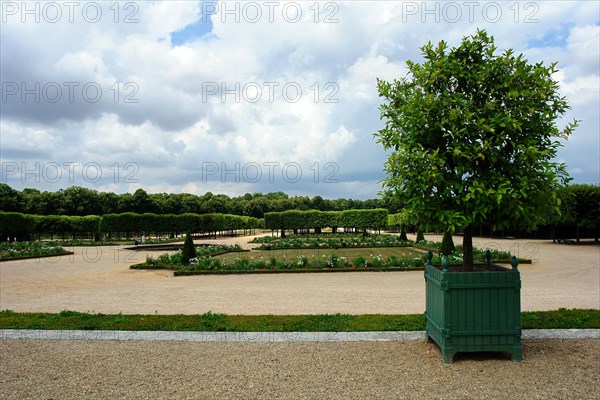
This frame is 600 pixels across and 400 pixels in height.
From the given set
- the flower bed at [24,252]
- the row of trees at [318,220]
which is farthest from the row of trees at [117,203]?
the flower bed at [24,252]

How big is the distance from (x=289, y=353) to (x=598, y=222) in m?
32.2

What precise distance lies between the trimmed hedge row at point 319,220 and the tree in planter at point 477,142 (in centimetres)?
3915

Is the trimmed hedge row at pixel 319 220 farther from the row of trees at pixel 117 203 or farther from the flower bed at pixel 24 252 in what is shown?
the flower bed at pixel 24 252

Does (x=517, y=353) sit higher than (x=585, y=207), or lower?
lower

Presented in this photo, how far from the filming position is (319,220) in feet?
157

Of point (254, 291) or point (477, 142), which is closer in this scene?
point (477, 142)

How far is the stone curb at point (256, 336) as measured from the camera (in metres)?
6.75

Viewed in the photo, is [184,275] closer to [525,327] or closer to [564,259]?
[525,327]

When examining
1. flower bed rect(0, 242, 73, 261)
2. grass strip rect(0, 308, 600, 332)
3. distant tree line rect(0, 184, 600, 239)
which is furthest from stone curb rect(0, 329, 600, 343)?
flower bed rect(0, 242, 73, 261)

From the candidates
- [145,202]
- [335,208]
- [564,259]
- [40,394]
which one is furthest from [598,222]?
[335,208]

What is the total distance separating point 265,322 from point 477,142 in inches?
183

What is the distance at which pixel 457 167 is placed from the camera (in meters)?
5.80

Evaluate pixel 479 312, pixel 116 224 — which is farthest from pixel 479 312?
pixel 116 224

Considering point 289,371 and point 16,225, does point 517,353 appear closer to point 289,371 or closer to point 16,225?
point 289,371
